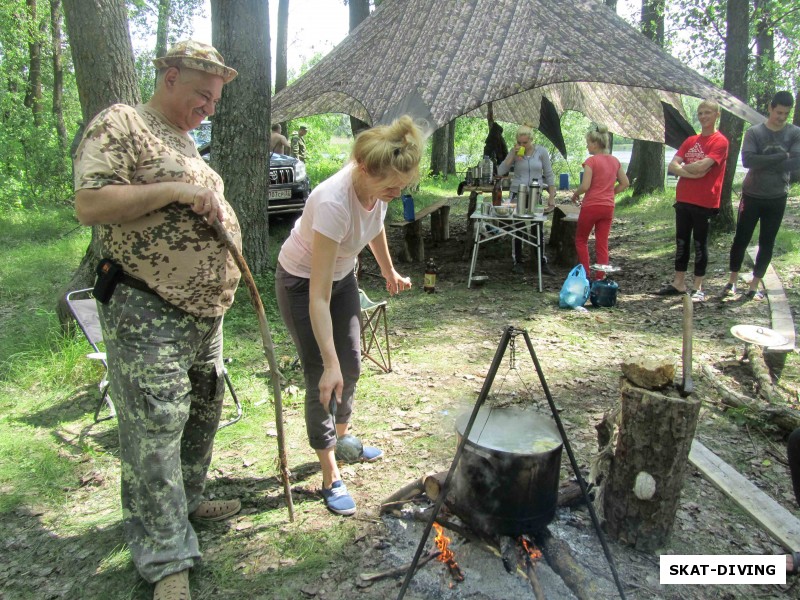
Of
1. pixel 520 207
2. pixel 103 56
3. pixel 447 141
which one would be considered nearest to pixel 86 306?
pixel 103 56

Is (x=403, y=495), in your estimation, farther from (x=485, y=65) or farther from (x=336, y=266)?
(x=485, y=65)

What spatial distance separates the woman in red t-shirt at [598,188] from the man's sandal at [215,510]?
493cm

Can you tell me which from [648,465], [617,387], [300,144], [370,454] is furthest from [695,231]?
[300,144]

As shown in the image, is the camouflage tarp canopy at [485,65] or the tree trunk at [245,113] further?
the camouflage tarp canopy at [485,65]

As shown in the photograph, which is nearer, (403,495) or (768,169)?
(403,495)

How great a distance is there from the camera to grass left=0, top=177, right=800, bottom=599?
243 cm

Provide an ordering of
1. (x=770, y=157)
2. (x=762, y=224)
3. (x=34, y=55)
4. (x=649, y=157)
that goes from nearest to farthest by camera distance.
Answer: (x=770, y=157), (x=762, y=224), (x=649, y=157), (x=34, y=55)

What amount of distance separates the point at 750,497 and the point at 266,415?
9.45 ft

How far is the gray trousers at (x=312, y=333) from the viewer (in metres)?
2.47

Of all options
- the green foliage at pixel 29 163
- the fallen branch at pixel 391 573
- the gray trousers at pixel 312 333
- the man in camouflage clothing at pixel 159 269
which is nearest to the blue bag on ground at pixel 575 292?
the gray trousers at pixel 312 333

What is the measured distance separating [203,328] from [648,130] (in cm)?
759

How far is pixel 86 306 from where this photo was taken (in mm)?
3852

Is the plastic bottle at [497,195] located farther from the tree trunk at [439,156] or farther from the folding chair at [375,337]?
the tree trunk at [439,156]

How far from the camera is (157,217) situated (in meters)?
1.92
